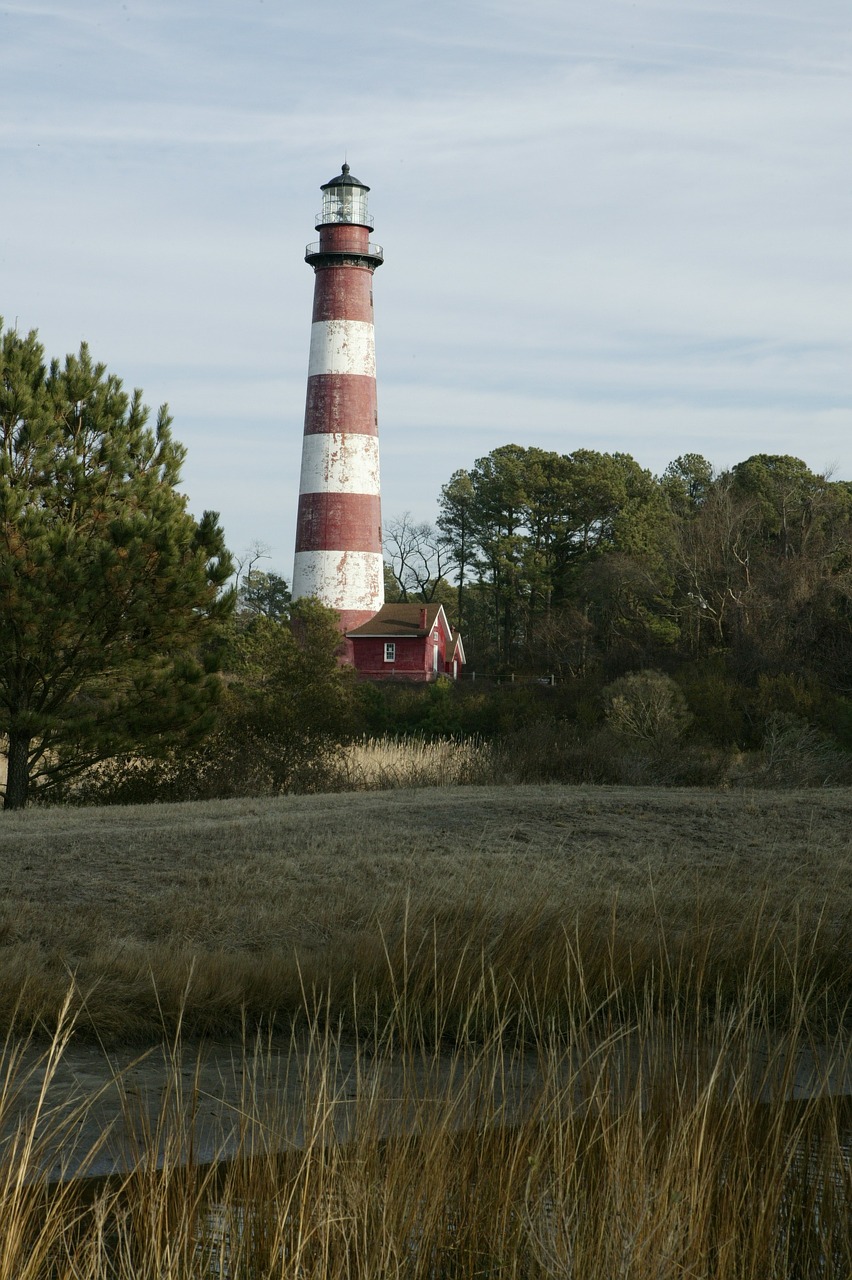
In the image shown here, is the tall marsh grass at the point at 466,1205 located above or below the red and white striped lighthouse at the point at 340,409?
below

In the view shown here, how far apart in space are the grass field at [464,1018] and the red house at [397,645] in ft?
102


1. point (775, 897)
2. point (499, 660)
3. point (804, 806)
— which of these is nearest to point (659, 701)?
point (804, 806)

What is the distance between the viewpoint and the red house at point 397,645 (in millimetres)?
44312

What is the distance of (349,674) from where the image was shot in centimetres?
2311

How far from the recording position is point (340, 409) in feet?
119

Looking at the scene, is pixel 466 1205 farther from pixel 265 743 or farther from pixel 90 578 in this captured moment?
pixel 265 743

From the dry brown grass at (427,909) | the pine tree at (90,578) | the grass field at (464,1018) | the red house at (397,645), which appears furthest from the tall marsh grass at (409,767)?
the red house at (397,645)

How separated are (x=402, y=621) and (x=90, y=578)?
29.5 meters

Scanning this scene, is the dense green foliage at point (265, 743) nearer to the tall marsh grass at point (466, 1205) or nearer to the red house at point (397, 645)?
the tall marsh grass at point (466, 1205)

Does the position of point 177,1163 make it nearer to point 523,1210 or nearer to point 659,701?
point 523,1210

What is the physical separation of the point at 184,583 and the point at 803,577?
27.1 meters

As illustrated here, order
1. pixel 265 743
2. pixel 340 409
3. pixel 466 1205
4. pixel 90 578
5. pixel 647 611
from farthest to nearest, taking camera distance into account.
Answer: pixel 647 611 → pixel 340 409 → pixel 265 743 → pixel 90 578 → pixel 466 1205

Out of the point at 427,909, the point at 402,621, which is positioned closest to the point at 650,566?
the point at 402,621

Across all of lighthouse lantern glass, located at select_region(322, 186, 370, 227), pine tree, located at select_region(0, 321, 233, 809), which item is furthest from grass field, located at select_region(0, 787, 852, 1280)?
lighthouse lantern glass, located at select_region(322, 186, 370, 227)
